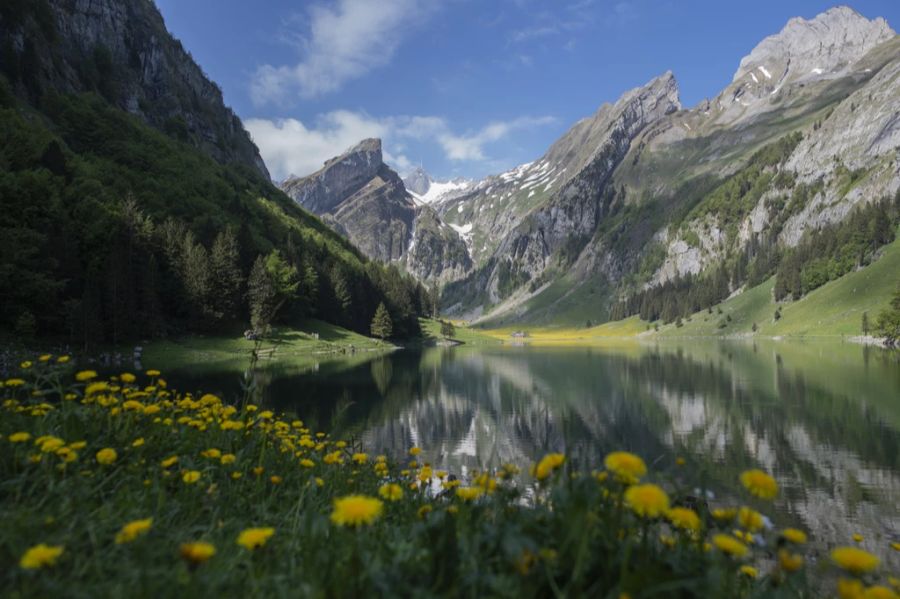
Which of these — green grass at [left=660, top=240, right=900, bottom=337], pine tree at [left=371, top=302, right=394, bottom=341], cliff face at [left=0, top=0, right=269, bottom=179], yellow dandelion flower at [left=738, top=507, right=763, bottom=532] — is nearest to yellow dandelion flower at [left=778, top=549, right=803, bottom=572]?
yellow dandelion flower at [left=738, top=507, right=763, bottom=532]

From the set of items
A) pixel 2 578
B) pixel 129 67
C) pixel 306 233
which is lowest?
pixel 2 578

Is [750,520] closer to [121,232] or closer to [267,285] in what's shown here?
[121,232]

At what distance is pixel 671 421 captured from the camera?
26.4 meters

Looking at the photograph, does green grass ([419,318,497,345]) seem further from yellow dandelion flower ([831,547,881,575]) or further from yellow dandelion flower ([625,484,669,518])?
yellow dandelion flower ([831,547,881,575])

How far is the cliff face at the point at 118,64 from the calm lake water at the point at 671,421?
83379mm

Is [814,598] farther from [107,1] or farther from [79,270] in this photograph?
[107,1]

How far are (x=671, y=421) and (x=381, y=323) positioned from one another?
79.7 metres

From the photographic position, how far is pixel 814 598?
609cm

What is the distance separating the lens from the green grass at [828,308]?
106131 millimetres

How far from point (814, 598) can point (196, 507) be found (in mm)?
7500

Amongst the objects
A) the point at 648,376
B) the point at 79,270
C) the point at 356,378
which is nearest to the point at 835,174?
the point at 648,376

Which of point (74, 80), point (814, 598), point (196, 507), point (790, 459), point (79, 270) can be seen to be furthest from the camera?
point (74, 80)

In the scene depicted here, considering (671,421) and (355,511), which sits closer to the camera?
(355,511)

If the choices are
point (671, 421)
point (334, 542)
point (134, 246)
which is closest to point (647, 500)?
point (334, 542)
